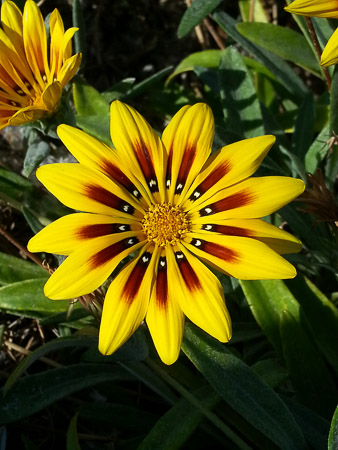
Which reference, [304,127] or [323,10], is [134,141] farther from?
[304,127]

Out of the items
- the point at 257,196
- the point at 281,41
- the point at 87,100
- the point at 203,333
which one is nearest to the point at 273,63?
the point at 281,41

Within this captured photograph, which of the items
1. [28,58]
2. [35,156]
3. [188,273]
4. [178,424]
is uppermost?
[28,58]

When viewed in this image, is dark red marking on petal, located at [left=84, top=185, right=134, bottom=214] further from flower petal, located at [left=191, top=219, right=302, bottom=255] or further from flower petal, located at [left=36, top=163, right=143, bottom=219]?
flower petal, located at [left=191, top=219, right=302, bottom=255]

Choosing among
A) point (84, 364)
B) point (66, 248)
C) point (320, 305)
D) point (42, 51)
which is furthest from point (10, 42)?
point (320, 305)

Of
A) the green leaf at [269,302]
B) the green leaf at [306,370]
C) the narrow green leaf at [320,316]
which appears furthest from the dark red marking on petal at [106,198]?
the narrow green leaf at [320,316]

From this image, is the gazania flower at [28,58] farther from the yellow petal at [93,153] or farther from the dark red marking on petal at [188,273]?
the dark red marking on petal at [188,273]

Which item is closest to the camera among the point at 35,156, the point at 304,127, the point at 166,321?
the point at 166,321
